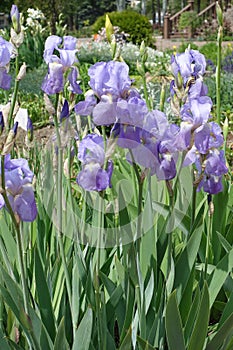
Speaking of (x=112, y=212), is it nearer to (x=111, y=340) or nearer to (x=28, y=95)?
(x=111, y=340)

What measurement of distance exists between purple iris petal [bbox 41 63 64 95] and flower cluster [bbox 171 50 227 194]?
250 mm

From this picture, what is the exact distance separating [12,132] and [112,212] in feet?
2.64

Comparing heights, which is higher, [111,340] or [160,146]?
[160,146]

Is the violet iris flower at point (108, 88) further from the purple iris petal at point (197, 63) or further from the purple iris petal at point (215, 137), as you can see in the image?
the purple iris petal at point (197, 63)

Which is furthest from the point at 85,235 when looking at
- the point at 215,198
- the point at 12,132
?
the point at 12,132

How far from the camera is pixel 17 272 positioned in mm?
1299

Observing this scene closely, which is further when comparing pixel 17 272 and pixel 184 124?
pixel 17 272

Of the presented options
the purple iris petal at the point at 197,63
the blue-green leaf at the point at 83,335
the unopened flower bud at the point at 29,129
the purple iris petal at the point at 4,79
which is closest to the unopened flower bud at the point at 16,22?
the purple iris petal at the point at 4,79

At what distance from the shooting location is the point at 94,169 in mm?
933

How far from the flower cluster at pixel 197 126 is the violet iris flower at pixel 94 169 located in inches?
5.9

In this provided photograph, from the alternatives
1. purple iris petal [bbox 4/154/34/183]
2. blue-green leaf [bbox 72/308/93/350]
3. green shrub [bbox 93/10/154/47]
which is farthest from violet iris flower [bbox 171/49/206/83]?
green shrub [bbox 93/10/154/47]

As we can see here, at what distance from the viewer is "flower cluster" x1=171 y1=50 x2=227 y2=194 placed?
0.98m

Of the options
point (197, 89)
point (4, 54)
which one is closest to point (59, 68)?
point (4, 54)

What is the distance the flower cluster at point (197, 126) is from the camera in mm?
975
